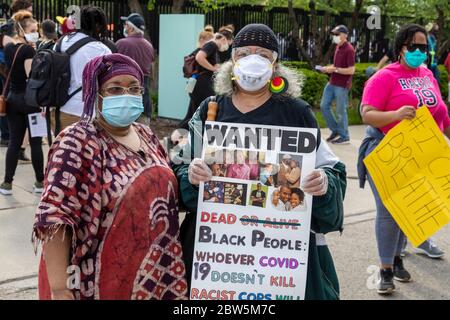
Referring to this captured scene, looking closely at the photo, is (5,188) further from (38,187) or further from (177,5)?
(177,5)

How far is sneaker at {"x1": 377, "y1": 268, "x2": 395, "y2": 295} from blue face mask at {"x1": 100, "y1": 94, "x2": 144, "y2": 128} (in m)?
3.00

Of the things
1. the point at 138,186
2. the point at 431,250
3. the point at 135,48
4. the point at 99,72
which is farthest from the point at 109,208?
the point at 135,48

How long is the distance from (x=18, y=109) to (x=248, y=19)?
1061 cm

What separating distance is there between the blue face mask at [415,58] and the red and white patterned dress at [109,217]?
2.79m

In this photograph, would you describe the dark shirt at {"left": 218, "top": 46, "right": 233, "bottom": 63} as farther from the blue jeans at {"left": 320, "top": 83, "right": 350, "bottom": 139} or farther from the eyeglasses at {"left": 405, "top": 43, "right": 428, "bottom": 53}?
the eyeglasses at {"left": 405, "top": 43, "right": 428, "bottom": 53}

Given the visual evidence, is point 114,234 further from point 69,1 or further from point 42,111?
point 69,1

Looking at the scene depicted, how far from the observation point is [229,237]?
109 inches

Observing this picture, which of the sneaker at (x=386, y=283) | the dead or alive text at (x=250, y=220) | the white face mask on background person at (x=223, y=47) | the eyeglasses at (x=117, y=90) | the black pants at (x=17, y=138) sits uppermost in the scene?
the eyeglasses at (x=117, y=90)

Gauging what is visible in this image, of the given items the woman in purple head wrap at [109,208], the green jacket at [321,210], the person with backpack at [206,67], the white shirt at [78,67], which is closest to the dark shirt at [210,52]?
the person with backpack at [206,67]

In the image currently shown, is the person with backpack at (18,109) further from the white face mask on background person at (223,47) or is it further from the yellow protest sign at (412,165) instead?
the yellow protest sign at (412,165)

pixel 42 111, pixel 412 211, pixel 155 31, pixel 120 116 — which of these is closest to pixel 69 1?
pixel 155 31

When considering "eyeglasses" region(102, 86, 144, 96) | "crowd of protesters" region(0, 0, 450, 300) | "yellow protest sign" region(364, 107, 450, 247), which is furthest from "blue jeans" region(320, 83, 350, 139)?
"eyeglasses" region(102, 86, 144, 96)

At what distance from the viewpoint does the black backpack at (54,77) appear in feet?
20.1

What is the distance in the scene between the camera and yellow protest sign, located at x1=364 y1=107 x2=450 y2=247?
14.6 ft
